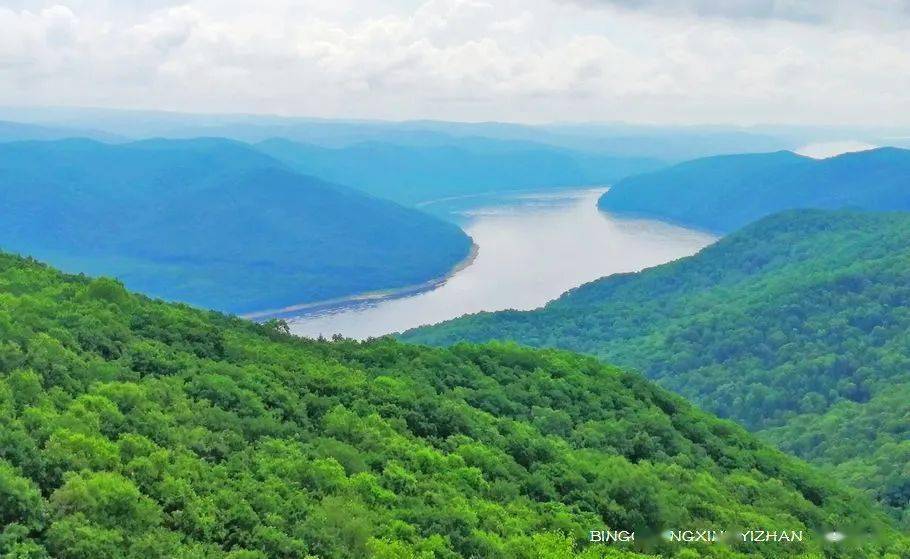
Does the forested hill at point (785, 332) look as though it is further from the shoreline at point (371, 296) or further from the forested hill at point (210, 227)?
the forested hill at point (210, 227)

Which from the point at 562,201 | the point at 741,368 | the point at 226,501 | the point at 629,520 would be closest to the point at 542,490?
the point at 629,520

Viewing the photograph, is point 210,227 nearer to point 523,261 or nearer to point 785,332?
point 523,261

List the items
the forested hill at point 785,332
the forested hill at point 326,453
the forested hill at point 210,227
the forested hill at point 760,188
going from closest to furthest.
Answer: the forested hill at point 326,453 → the forested hill at point 785,332 → the forested hill at point 210,227 → the forested hill at point 760,188

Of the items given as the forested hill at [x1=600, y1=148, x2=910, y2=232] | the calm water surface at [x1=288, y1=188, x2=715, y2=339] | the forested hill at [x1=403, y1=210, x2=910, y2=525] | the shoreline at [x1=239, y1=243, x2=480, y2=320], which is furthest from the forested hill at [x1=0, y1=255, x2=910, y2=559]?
the forested hill at [x1=600, y1=148, x2=910, y2=232]

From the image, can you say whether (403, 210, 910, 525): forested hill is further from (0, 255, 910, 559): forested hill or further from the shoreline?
the shoreline

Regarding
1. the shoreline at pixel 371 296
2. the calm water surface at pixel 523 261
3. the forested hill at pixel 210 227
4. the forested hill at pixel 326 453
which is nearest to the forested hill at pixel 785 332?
the forested hill at pixel 326 453

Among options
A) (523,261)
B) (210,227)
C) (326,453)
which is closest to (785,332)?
(326,453)
